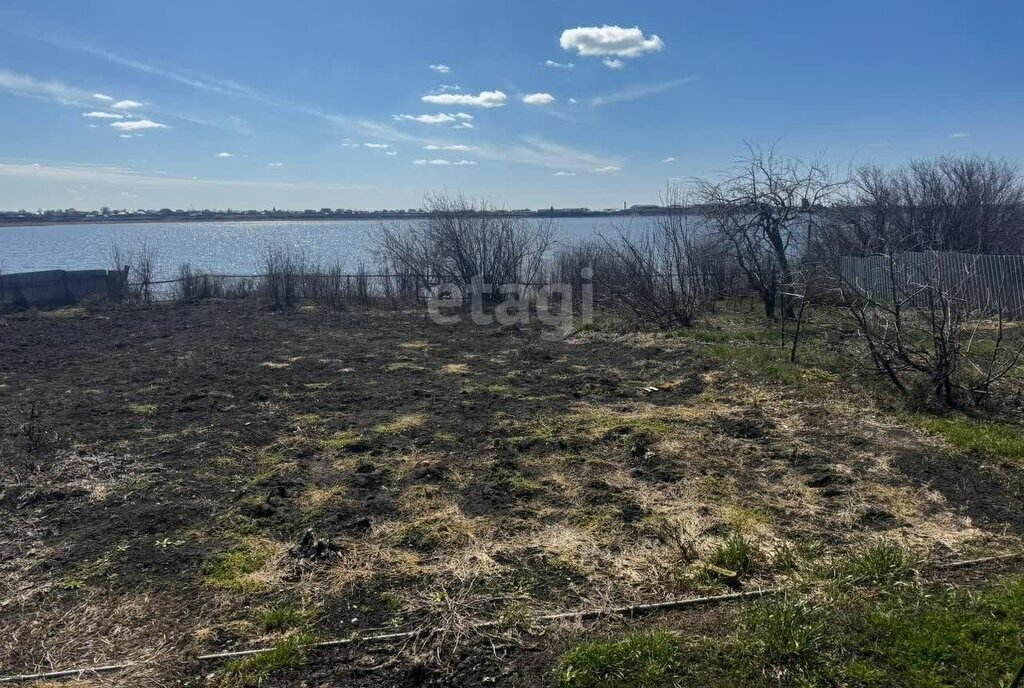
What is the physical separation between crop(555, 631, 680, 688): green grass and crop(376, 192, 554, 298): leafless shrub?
16.1 meters

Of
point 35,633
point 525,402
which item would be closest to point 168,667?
point 35,633

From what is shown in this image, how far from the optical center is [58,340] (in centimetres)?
1217

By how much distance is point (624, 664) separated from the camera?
2.72 meters

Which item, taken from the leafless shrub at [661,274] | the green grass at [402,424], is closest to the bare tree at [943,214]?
the leafless shrub at [661,274]

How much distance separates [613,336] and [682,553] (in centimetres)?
849

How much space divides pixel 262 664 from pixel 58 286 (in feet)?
62.5

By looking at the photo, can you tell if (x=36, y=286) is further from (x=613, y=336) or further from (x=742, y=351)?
(x=742, y=351)

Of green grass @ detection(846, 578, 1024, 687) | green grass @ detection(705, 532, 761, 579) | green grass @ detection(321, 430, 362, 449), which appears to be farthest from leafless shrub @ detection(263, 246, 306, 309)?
green grass @ detection(846, 578, 1024, 687)

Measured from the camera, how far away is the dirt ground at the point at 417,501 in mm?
3182

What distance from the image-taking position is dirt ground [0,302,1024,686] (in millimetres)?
3182

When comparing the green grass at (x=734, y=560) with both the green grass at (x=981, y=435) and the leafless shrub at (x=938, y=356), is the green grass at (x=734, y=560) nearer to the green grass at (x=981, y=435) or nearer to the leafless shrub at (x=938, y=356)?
the green grass at (x=981, y=435)

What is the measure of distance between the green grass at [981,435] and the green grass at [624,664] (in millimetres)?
3847

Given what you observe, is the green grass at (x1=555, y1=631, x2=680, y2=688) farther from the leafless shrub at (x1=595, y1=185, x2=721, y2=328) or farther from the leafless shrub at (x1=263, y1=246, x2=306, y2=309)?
the leafless shrub at (x1=263, y1=246, x2=306, y2=309)

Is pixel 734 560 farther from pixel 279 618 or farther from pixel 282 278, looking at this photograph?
pixel 282 278
